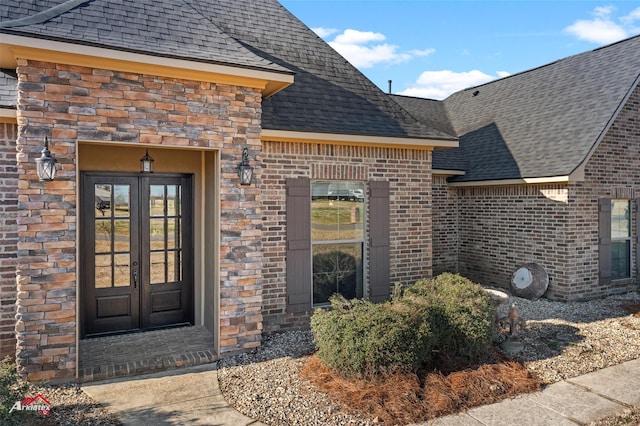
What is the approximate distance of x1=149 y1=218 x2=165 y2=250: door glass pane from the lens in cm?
A: 698

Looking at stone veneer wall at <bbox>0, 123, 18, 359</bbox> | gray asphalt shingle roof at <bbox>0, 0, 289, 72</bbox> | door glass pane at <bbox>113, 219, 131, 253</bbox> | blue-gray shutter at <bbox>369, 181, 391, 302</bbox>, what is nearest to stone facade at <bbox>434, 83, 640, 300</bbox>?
blue-gray shutter at <bbox>369, 181, 391, 302</bbox>

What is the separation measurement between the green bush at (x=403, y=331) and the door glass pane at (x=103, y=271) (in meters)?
3.43

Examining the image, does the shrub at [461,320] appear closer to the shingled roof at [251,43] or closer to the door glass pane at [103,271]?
the shingled roof at [251,43]

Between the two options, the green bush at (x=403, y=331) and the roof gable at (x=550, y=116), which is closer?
the green bush at (x=403, y=331)

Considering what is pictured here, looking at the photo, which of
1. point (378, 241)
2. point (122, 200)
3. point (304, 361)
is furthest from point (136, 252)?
point (378, 241)

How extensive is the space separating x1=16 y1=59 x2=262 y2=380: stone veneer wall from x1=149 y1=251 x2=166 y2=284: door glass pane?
1.83 metres

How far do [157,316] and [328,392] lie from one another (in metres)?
3.56

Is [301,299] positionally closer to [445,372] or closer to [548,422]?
[445,372]

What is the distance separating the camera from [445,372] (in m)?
5.36

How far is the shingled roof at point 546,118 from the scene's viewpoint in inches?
375

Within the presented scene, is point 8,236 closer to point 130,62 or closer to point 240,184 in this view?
point 130,62

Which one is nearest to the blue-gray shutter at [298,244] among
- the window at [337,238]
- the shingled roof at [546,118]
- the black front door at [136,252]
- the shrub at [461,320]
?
the window at [337,238]

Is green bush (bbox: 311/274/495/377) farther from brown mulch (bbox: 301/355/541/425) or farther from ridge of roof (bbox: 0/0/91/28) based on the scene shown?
ridge of roof (bbox: 0/0/91/28)

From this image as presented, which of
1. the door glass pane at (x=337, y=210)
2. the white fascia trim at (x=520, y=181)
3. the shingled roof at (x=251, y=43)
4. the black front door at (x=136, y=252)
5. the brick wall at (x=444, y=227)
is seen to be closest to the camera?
the shingled roof at (x=251, y=43)
